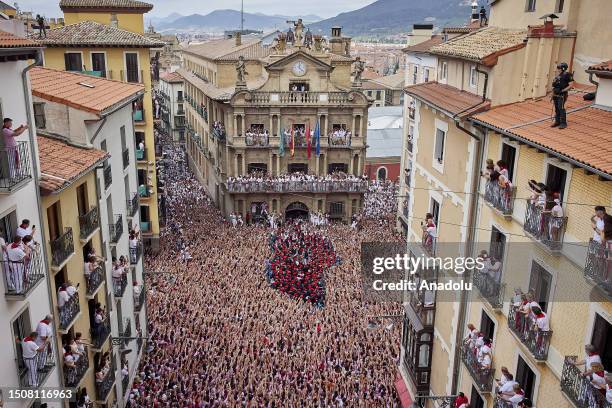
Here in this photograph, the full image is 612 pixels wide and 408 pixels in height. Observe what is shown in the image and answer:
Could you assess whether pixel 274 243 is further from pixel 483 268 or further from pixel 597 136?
pixel 597 136

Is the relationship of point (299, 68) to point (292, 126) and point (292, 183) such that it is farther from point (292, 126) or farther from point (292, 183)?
point (292, 183)

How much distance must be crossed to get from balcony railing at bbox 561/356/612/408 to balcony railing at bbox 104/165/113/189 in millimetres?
17759

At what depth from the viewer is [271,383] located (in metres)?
27.6

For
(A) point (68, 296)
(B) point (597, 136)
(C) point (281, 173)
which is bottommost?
(C) point (281, 173)

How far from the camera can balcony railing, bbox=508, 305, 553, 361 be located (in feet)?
47.2

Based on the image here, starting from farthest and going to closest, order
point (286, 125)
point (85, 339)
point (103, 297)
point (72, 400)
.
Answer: point (286, 125) < point (103, 297) < point (85, 339) < point (72, 400)

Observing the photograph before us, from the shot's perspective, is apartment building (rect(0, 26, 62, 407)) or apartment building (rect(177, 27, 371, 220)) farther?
apartment building (rect(177, 27, 371, 220))

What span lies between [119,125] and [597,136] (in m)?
19.8

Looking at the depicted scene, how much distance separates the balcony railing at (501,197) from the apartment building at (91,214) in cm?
1254

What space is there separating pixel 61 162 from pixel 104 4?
31.6 meters

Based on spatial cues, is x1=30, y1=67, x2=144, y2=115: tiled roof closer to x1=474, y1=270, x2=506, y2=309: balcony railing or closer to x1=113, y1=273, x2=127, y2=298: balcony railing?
x1=113, y1=273, x2=127, y2=298: balcony railing

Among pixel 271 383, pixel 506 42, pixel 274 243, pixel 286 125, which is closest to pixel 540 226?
pixel 506 42

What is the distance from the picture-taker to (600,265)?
11734mm

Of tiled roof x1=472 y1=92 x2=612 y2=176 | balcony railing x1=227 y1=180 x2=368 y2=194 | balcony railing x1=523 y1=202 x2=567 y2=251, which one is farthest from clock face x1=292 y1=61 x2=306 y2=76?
balcony railing x1=523 y1=202 x2=567 y2=251
